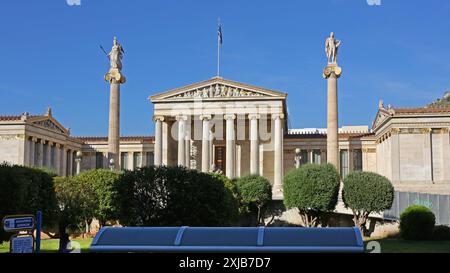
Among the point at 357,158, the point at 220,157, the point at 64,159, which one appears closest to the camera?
the point at 220,157

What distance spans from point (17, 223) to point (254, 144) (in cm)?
5147

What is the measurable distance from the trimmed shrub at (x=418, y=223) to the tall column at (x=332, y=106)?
15.8 m

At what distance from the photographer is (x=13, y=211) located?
22812mm

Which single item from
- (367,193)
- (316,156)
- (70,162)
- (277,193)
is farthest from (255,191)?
(70,162)

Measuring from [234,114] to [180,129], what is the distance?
6230 mm

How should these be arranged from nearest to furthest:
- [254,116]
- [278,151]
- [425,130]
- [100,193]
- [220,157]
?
[100,193]
[425,130]
[278,151]
[254,116]
[220,157]

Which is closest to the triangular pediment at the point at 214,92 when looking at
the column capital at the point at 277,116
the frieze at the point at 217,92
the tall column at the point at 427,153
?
the frieze at the point at 217,92

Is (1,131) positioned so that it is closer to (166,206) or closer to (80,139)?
(80,139)

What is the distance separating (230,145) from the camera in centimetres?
5906

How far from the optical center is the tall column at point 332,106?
159 feet

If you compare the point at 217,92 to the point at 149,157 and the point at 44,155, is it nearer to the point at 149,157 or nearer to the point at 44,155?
the point at 149,157

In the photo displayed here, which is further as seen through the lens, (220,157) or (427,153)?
(220,157)

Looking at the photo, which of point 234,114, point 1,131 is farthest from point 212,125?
point 1,131

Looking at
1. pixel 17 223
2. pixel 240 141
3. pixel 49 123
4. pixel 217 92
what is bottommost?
pixel 17 223
